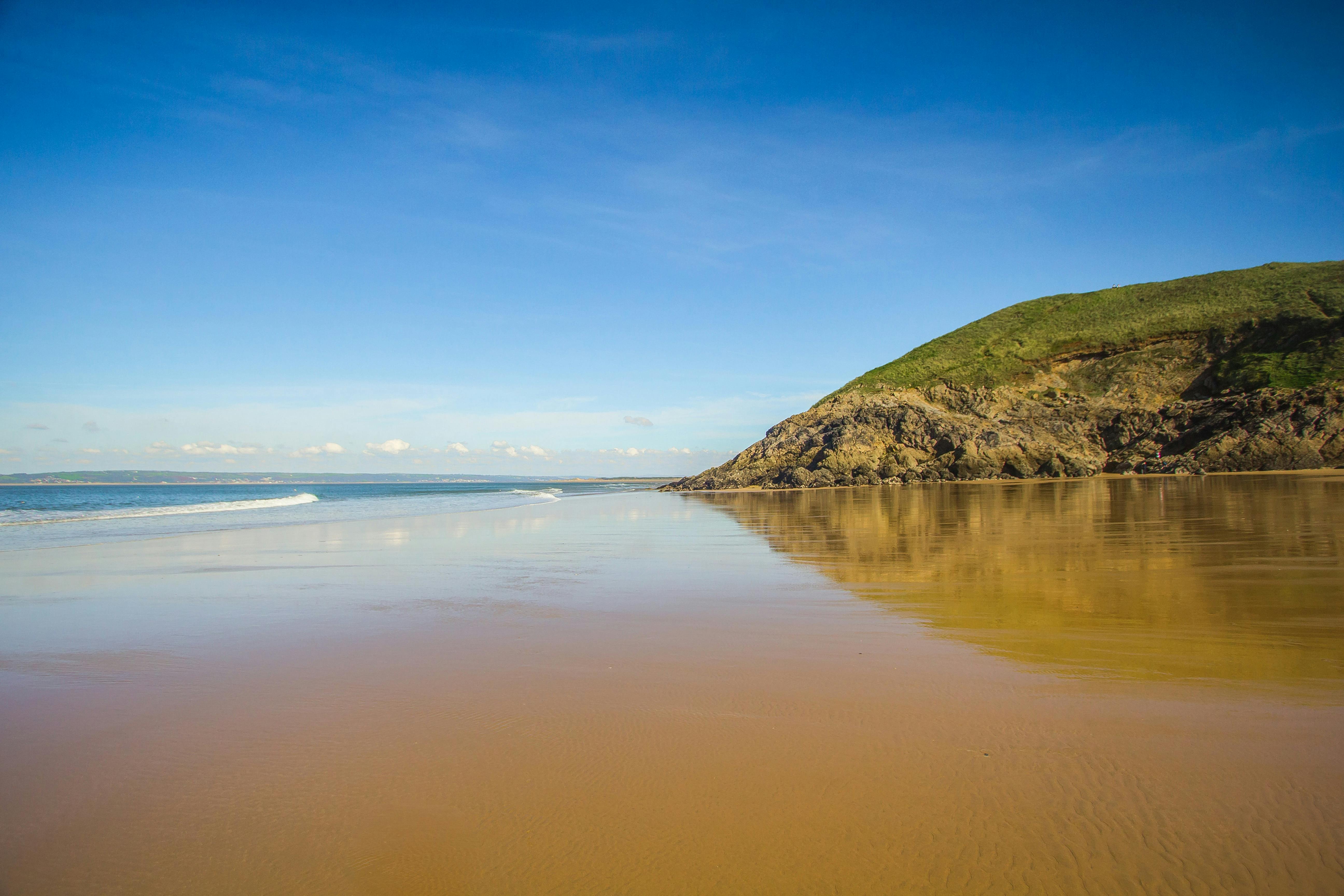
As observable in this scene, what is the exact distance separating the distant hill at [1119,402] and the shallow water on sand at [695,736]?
36.4 meters

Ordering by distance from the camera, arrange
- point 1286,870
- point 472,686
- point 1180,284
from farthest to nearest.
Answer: point 1180,284 → point 472,686 → point 1286,870

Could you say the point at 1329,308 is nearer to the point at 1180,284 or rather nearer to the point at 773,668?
the point at 1180,284

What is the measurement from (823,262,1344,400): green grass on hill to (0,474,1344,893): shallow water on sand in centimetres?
4768

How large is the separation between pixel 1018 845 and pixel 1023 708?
1352 mm

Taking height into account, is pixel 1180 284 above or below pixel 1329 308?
above

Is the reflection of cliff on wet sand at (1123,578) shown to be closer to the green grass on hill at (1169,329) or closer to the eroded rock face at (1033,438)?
the eroded rock face at (1033,438)

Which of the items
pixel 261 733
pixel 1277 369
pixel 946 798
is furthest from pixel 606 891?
pixel 1277 369

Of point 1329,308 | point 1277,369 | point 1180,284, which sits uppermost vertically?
point 1180,284

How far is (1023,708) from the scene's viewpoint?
11.5 feet

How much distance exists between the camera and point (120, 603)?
7.36 metres

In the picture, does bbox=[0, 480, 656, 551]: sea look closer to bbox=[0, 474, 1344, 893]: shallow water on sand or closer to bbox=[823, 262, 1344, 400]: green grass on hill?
bbox=[0, 474, 1344, 893]: shallow water on sand

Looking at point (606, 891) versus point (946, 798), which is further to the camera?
point (946, 798)

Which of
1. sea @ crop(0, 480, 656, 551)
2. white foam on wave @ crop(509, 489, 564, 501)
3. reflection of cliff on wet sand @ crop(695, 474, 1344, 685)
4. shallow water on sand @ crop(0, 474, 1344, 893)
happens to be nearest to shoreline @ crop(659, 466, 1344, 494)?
white foam on wave @ crop(509, 489, 564, 501)

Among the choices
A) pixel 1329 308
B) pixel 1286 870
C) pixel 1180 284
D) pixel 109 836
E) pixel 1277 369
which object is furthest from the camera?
pixel 1180 284
